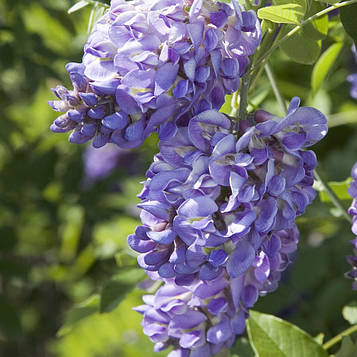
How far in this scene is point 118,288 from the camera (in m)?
1.03

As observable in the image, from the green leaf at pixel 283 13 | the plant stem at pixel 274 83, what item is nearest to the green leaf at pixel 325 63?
the plant stem at pixel 274 83

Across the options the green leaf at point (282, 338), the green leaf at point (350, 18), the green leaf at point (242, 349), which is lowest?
the green leaf at point (242, 349)

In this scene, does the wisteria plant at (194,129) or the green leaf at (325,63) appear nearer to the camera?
the wisteria plant at (194,129)

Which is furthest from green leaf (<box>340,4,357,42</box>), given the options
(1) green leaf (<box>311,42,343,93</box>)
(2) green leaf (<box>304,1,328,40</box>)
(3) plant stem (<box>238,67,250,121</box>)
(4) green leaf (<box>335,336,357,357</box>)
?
(4) green leaf (<box>335,336,357,357</box>)

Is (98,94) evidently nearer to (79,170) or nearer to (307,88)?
(79,170)

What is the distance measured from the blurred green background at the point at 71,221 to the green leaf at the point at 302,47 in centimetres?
24

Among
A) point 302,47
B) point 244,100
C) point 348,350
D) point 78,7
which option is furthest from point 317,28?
point 348,350

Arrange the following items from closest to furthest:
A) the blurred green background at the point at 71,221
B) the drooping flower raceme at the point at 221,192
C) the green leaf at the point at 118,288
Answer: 1. the drooping flower raceme at the point at 221,192
2. the green leaf at the point at 118,288
3. the blurred green background at the point at 71,221

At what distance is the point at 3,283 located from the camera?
6.39 feet

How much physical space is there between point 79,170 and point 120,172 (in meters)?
0.17

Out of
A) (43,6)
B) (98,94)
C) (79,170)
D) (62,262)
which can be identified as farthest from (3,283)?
(98,94)

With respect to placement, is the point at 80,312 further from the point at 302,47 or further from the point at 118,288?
the point at 302,47

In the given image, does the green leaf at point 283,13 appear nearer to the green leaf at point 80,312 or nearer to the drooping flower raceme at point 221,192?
the drooping flower raceme at point 221,192

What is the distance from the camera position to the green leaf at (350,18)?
0.78 m
